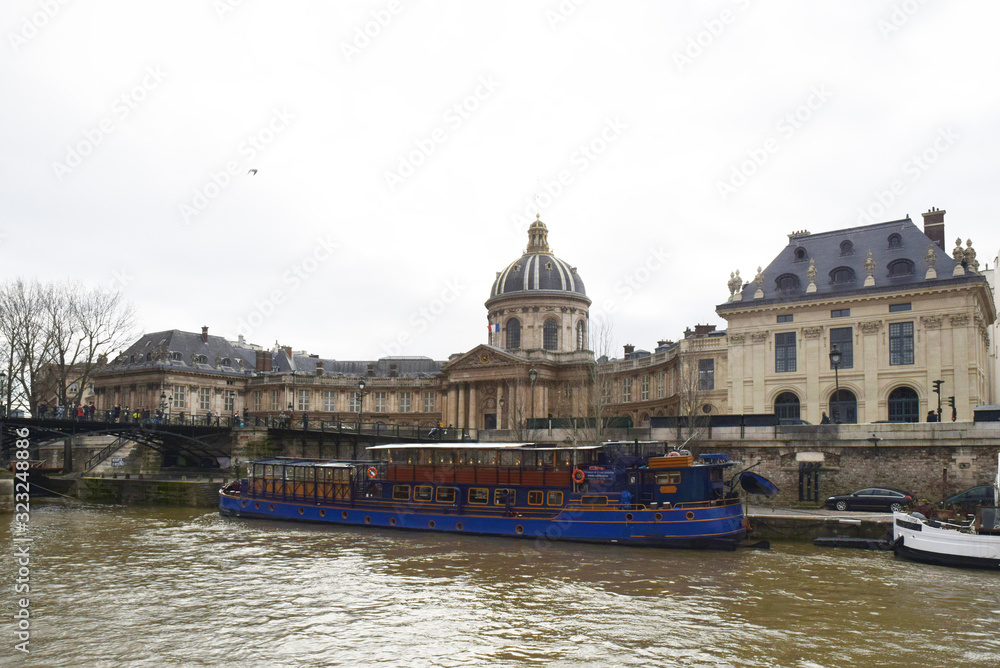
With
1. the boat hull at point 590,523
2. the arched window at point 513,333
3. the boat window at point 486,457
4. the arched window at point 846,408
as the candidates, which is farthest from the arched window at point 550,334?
the boat window at point 486,457

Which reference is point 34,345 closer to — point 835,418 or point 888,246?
point 835,418

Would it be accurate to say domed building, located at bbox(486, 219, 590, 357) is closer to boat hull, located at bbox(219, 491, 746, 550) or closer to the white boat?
boat hull, located at bbox(219, 491, 746, 550)

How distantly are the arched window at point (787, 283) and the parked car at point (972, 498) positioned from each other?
22029mm

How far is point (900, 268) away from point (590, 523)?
28789mm

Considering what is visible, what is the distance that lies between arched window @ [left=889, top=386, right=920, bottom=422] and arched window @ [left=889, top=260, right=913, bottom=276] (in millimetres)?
6648

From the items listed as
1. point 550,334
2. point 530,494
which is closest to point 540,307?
point 550,334

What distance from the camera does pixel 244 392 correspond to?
303ft

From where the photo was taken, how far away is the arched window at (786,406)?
172 feet

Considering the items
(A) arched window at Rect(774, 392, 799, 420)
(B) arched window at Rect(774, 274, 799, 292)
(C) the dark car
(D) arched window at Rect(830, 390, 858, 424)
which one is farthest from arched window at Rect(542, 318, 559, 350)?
(C) the dark car

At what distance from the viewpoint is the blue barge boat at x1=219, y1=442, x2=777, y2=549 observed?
102ft

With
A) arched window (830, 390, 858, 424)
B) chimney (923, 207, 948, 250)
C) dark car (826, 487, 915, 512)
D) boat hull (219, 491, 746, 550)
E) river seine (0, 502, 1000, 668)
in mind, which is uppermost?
chimney (923, 207, 948, 250)

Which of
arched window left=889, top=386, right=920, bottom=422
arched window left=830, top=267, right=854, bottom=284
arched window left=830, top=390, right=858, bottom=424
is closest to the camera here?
arched window left=889, top=386, right=920, bottom=422

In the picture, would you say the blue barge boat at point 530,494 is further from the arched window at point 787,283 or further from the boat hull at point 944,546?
the arched window at point 787,283

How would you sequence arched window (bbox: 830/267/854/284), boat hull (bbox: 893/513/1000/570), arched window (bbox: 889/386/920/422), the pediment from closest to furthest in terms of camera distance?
1. boat hull (bbox: 893/513/1000/570)
2. arched window (bbox: 889/386/920/422)
3. arched window (bbox: 830/267/854/284)
4. the pediment
